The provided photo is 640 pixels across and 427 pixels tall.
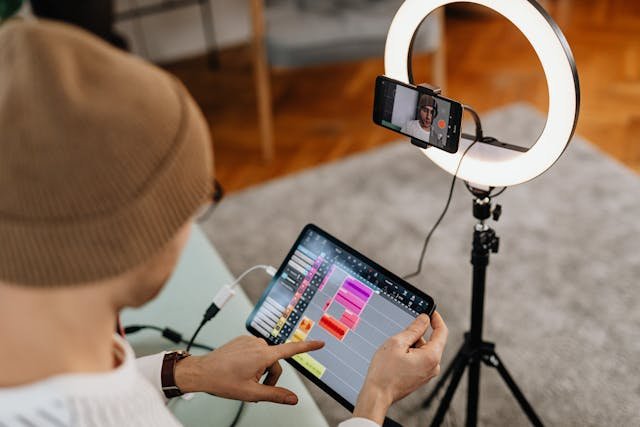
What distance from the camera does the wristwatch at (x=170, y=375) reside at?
1024mm

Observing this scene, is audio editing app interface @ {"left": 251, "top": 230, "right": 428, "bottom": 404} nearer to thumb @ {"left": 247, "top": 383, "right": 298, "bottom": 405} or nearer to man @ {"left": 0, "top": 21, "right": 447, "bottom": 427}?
thumb @ {"left": 247, "top": 383, "right": 298, "bottom": 405}

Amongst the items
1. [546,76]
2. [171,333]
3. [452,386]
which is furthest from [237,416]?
[546,76]

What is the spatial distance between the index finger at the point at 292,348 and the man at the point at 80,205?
11.0 inches

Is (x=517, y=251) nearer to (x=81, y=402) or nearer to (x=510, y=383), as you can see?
(x=510, y=383)

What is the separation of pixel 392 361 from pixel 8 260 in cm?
53

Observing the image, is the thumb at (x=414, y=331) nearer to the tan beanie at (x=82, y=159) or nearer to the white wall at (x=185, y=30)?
the tan beanie at (x=82, y=159)

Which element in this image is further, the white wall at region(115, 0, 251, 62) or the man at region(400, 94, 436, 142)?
the white wall at region(115, 0, 251, 62)

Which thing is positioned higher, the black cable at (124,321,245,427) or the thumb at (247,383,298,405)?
the thumb at (247,383,298,405)

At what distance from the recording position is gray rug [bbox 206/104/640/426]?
5.17 feet

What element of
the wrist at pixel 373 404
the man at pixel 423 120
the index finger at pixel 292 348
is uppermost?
the man at pixel 423 120

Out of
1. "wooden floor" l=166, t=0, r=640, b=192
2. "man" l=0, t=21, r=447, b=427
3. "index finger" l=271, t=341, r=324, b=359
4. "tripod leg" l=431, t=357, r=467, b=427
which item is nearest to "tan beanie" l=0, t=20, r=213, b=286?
"man" l=0, t=21, r=447, b=427

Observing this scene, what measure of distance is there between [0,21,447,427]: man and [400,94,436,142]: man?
0.44 m

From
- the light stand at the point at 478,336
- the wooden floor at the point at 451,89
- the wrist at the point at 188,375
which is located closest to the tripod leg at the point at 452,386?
the light stand at the point at 478,336

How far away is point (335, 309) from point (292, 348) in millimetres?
129
